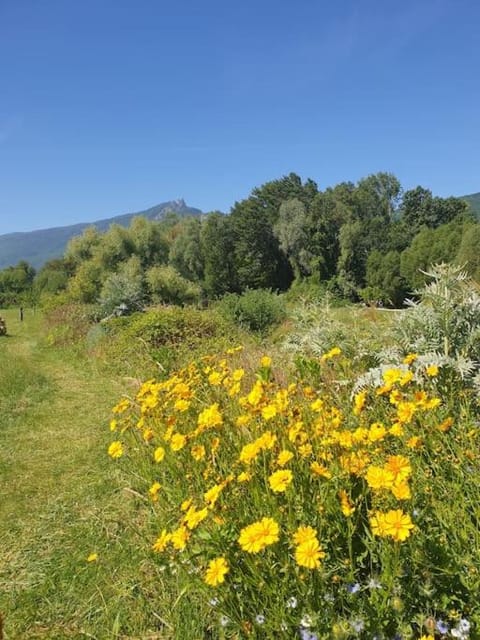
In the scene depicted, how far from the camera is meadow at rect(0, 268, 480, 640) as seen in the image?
1.25m

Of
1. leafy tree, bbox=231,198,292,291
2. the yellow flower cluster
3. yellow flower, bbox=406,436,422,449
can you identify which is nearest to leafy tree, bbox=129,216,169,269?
leafy tree, bbox=231,198,292,291

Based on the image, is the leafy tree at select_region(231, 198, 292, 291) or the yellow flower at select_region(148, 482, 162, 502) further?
the leafy tree at select_region(231, 198, 292, 291)

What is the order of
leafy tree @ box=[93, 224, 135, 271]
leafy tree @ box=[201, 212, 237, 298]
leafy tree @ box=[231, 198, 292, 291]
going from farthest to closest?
1. leafy tree @ box=[231, 198, 292, 291]
2. leafy tree @ box=[201, 212, 237, 298]
3. leafy tree @ box=[93, 224, 135, 271]

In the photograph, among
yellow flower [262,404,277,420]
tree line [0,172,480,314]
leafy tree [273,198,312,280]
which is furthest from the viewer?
leafy tree [273,198,312,280]

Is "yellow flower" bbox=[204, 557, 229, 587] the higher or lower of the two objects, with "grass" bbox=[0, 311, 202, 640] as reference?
higher

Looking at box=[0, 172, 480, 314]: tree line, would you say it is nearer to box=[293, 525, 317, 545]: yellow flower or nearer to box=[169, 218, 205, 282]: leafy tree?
box=[169, 218, 205, 282]: leafy tree

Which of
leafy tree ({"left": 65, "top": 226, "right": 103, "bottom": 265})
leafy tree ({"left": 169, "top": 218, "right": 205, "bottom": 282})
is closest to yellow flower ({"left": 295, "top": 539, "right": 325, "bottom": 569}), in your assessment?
leafy tree ({"left": 65, "top": 226, "right": 103, "bottom": 265})

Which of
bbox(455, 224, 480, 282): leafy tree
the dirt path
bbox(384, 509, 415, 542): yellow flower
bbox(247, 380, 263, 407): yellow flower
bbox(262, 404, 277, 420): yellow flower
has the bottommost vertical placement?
the dirt path

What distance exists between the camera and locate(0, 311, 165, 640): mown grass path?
1.92 meters

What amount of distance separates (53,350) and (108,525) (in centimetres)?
855

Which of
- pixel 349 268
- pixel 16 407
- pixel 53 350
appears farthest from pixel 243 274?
pixel 16 407

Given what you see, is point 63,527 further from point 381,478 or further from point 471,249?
point 471,249

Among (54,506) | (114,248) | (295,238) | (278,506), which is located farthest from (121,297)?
(295,238)

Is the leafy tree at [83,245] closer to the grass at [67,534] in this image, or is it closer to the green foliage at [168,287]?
the green foliage at [168,287]
